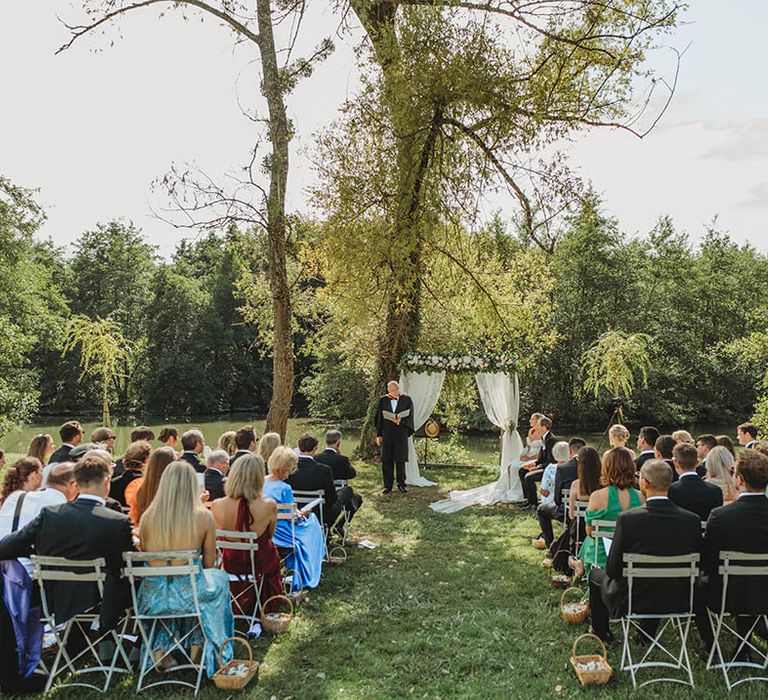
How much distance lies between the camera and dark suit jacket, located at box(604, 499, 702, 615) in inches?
161

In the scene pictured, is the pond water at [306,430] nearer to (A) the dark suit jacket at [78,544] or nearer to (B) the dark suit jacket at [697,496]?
(B) the dark suit jacket at [697,496]

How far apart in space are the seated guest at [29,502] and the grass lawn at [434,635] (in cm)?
107

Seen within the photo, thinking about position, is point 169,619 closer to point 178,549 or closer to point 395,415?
point 178,549

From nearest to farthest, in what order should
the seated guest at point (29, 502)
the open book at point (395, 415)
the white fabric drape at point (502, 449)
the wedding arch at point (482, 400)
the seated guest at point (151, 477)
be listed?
the seated guest at point (29, 502)
the seated guest at point (151, 477)
the white fabric drape at point (502, 449)
the wedding arch at point (482, 400)
the open book at point (395, 415)

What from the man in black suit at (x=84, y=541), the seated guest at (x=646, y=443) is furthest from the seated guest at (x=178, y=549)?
the seated guest at (x=646, y=443)

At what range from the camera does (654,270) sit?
32.1m

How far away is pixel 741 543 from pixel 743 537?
0.04 m

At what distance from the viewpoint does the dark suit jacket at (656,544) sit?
409cm

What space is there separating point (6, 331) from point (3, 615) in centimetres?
1834

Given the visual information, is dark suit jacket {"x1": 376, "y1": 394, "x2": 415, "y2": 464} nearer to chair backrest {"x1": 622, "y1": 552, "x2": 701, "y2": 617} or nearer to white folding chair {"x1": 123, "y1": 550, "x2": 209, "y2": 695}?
white folding chair {"x1": 123, "y1": 550, "x2": 209, "y2": 695}

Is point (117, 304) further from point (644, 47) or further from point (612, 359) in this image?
point (644, 47)

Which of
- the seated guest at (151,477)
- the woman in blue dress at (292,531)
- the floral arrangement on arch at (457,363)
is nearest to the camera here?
the seated guest at (151,477)

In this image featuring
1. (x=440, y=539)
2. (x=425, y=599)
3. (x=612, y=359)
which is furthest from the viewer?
(x=612, y=359)

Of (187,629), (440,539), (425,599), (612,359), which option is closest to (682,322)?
(612,359)
